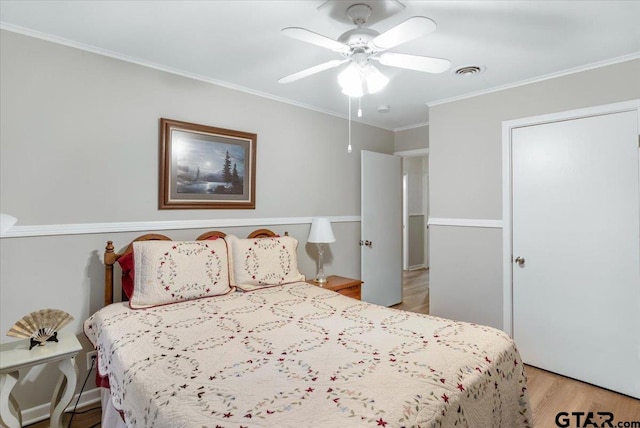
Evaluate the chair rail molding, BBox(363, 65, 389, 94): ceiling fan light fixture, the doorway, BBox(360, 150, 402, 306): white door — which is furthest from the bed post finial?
the doorway

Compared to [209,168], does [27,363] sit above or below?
below

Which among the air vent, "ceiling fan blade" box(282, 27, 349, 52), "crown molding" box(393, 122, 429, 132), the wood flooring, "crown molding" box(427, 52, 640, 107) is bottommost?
the wood flooring

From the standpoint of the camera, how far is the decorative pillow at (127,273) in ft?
7.41

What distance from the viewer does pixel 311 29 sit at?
6.66 feet

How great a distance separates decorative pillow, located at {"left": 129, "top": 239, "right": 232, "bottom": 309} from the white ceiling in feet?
4.34

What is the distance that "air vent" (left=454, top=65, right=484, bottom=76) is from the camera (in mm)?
2576

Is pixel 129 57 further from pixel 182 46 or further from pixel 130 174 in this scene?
pixel 130 174

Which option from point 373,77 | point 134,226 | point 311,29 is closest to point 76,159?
point 134,226

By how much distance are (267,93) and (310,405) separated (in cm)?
275

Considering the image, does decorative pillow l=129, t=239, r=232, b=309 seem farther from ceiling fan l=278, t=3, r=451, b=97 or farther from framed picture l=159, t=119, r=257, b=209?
ceiling fan l=278, t=3, r=451, b=97

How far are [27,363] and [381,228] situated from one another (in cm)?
343

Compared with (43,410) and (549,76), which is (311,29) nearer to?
(549,76)

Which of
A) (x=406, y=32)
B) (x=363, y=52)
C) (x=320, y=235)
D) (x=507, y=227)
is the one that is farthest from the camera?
(x=320, y=235)

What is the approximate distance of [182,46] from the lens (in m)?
2.27
